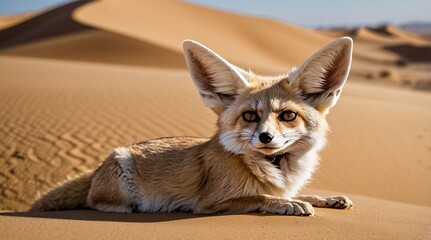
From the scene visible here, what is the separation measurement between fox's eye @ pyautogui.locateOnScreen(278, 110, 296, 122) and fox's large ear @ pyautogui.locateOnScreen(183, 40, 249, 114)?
1.32ft

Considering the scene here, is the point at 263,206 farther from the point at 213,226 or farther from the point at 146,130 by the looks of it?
the point at 146,130

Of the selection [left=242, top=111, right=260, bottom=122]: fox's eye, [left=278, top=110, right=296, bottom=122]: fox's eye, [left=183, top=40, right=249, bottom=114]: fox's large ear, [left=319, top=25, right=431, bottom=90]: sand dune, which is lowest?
[left=319, top=25, right=431, bottom=90]: sand dune

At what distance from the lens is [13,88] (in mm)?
9516

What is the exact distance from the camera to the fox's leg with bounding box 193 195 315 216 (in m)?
3.10

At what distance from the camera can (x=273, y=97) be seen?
3209 mm

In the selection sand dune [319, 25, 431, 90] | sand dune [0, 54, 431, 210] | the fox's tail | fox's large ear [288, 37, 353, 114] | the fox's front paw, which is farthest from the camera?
sand dune [319, 25, 431, 90]

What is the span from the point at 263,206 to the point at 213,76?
1026 mm

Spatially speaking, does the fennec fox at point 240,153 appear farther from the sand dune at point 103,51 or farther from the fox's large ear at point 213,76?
the sand dune at point 103,51

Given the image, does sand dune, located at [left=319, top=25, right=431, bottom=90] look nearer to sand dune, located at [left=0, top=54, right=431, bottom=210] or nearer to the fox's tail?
sand dune, located at [left=0, top=54, right=431, bottom=210]

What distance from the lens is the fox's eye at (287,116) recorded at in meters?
3.14

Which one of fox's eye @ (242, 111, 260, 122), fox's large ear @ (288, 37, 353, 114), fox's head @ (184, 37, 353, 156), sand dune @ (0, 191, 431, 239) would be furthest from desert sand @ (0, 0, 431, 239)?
fox's large ear @ (288, 37, 353, 114)

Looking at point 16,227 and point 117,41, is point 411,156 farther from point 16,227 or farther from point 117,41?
point 117,41

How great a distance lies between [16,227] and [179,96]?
22.3 feet

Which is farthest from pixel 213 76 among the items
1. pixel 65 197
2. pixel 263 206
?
pixel 65 197
